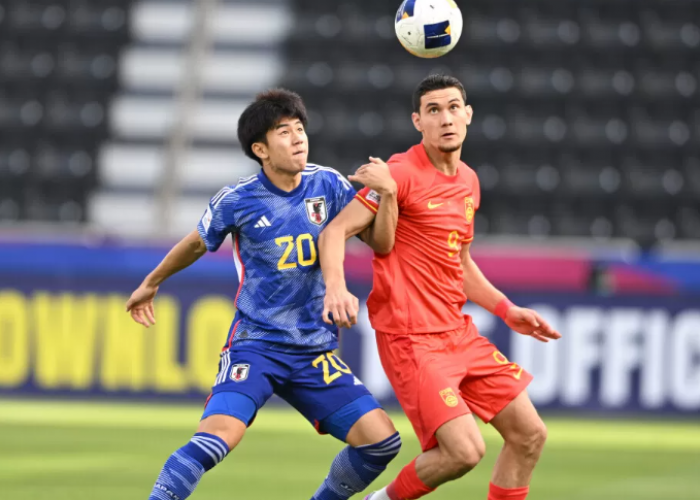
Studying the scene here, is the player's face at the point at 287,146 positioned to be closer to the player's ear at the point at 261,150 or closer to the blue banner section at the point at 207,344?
the player's ear at the point at 261,150

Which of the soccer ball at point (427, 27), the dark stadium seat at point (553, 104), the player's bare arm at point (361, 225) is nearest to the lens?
the player's bare arm at point (361, 225)

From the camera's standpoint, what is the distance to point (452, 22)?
5.69 meters

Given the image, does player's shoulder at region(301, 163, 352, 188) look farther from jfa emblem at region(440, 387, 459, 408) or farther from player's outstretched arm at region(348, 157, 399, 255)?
jfa emblem at region(440, 387, 459, 408)

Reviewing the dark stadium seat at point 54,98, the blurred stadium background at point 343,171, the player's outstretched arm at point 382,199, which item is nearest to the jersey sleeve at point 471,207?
the player's outstretched arm at point 382,199

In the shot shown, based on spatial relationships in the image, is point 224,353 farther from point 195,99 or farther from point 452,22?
point 195,99

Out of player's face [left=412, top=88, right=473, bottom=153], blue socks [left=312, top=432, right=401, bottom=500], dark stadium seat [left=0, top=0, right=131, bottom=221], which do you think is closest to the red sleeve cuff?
player's face [left=412, top=88, right=473, bottom=153]

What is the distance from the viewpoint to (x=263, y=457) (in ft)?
28.3

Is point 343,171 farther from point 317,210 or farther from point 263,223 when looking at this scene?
point 263,223

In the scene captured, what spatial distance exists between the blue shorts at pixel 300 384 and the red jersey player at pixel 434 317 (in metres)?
0.25

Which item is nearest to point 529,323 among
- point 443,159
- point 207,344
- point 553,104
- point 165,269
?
point 443,159

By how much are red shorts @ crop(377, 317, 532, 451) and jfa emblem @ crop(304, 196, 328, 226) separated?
0.60m

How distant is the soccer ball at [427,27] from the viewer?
562 cm

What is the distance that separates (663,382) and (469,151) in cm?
535

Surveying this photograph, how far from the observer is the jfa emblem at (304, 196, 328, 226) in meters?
5.34
